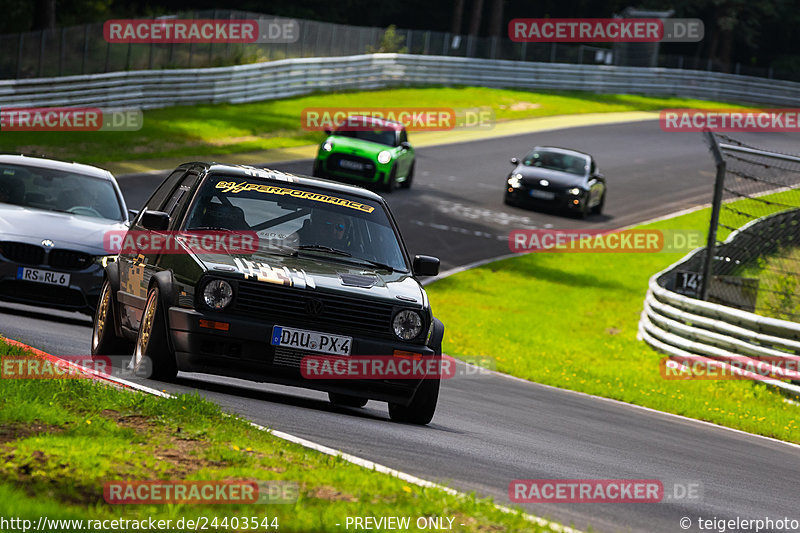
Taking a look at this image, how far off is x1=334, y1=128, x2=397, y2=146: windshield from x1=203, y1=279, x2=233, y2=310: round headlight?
21.1m

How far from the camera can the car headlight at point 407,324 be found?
27.2ft

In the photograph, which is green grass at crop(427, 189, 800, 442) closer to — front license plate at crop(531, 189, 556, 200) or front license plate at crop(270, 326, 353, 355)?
front license plate at crop(531, 189, 556, 200)

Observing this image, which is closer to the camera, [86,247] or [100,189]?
[86,247]

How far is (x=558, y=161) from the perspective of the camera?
104 feet

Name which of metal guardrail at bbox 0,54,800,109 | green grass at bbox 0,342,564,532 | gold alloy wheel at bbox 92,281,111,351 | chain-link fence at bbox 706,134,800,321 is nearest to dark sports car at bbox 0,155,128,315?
gold alloy wheel at bbox 92,281,111,351

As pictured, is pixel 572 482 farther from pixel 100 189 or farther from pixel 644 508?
pixel 100 189

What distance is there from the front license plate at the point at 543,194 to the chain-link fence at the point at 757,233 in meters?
11.6

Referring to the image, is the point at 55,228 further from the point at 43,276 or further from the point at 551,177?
the point at 551,177

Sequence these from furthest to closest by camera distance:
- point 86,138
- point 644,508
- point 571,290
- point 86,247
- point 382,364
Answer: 1. point 86,138
2. point 571,290
3. point 86,247
4. point 382,364
5. point 644,508

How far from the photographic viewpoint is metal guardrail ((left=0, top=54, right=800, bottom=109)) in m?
33.9

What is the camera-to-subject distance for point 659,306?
61.4 ft

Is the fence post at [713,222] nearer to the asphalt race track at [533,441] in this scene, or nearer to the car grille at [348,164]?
the asphalt race track at [533,441]

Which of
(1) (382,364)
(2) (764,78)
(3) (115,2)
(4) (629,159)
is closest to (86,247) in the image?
(1) (382,364)

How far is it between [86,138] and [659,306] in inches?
732
